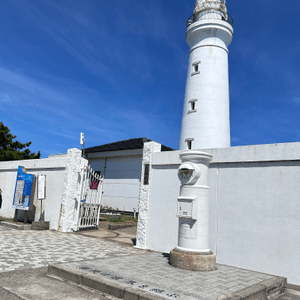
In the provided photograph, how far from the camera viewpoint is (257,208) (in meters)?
6.37

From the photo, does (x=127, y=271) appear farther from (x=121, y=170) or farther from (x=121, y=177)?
(x=121, y=170)

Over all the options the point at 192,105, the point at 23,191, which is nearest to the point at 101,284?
the point at 23,191

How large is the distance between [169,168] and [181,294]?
181 inches

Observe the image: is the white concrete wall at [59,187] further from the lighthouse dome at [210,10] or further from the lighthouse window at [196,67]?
the lighthouse dome at [210,10]

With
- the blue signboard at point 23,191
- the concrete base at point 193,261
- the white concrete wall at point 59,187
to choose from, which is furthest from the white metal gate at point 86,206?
the concrete base at point 193,261

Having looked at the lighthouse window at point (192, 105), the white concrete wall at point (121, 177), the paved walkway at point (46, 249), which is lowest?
the paved walkway at point (46, 249)

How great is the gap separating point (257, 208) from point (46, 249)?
5.66 m

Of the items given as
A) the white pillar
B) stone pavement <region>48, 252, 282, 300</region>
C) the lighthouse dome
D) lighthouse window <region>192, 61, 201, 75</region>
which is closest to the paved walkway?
stone pavement <region>48, 252, 282, 300</region>

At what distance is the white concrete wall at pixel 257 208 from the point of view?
589 cm

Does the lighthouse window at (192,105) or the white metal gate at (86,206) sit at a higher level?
the lighthouse window at (192,105)

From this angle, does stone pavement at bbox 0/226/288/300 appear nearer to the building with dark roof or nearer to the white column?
the white column

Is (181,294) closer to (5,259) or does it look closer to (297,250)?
(297,250)

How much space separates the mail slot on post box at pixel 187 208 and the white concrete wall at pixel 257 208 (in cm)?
128

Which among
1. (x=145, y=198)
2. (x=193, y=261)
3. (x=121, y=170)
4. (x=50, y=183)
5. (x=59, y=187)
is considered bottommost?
(x=193, y=261)
